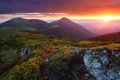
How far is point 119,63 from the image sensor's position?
127 feet

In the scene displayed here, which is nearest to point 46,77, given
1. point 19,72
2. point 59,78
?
point 59,78

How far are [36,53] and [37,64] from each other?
979 cm

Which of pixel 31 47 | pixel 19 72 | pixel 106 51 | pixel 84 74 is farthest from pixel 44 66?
pixel 31 47

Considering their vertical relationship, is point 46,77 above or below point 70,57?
below

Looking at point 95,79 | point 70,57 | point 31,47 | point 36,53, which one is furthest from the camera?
point 31,47

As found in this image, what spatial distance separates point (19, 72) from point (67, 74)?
33.2 ft

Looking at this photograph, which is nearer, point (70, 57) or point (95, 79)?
point (95, 79)

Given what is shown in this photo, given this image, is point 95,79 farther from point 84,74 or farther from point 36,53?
point 36,53

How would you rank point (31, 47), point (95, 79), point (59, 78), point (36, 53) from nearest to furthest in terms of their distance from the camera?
point (95, 79) → point (59, 78) → point (36, 53) → point (31, 47)

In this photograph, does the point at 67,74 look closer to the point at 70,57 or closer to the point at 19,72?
the point at 70,57

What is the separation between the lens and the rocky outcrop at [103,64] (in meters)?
38.2

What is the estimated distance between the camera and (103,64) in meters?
39.5

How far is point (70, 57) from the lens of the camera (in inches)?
1738

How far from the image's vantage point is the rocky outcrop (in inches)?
1503
